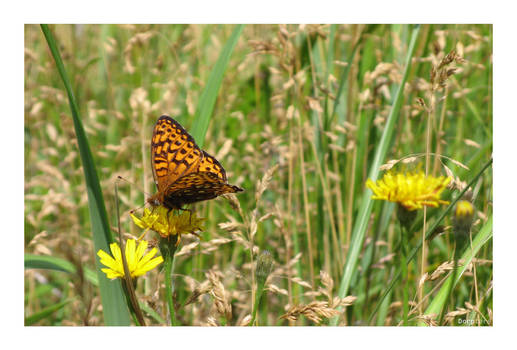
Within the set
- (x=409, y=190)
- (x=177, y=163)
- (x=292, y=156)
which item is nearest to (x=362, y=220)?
(x=409, y=190)

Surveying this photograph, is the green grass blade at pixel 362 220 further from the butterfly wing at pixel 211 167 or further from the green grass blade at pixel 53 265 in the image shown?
the green grass blade at pixel 53 265

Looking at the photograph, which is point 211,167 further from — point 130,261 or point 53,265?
point 53,265

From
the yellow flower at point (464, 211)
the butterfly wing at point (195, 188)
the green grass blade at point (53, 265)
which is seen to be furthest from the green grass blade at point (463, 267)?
the green grass blade at point (53, 265)

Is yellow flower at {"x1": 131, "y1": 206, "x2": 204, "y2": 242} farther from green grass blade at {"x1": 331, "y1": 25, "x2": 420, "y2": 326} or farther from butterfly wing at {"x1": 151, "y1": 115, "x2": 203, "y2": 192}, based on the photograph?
green grass blade at {"x1": 331, "y1": 25, "x2": 420, "y2": 326}

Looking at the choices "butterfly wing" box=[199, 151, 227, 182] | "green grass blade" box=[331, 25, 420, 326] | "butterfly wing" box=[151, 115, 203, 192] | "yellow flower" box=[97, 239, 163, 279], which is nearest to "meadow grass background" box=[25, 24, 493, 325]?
"green grass blade" box=[331, 25, 420, 326]
